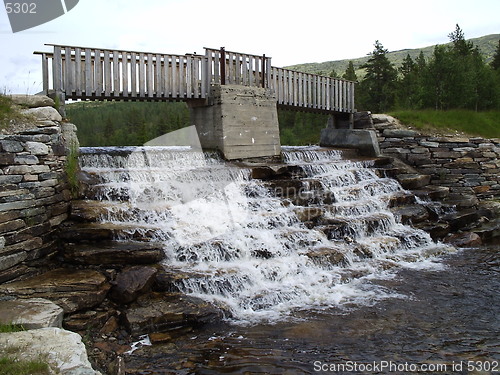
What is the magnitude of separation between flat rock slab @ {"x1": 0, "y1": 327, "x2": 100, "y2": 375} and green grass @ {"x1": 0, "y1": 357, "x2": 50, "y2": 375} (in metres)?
0.08

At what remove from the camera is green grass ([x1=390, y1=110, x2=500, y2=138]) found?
55.9ft

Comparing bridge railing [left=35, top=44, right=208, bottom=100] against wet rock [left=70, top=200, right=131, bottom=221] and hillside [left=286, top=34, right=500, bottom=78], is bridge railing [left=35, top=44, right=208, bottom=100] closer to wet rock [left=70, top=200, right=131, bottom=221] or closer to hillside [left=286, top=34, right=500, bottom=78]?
wet rock [left=70, top=200, right=131, bottom=221]

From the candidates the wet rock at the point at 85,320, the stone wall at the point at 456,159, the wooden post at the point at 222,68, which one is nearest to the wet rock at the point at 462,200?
the stone wall at the point at 456,159

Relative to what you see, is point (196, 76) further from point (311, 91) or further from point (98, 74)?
point (311, 91)

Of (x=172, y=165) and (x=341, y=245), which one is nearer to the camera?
(x=341, y=245)

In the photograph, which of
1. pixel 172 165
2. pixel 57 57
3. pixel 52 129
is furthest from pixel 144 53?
pixel 52 129

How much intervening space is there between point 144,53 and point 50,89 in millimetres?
2785

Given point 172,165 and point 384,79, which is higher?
point 384,79

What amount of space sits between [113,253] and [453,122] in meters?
15.1

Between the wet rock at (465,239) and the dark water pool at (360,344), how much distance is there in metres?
3.94

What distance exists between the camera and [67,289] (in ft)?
21.7

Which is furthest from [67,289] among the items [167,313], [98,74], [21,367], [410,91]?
[410,91]

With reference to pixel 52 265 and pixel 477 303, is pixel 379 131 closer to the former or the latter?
pixel 477 303

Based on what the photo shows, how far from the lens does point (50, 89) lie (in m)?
10.9
